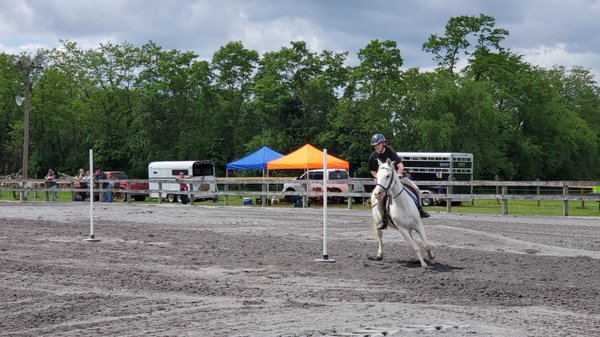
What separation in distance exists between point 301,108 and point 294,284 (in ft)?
177

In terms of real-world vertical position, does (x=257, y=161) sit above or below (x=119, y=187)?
above

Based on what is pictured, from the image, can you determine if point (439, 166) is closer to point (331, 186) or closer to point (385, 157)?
point (331, 186)

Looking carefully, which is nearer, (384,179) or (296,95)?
(384,179)

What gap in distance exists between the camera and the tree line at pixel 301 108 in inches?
2226

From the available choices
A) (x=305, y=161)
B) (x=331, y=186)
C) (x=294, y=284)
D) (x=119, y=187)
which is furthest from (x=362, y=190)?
(x=294, y=284)

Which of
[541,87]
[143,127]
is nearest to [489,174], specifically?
[541,87]

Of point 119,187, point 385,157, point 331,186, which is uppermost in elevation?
point 385,157

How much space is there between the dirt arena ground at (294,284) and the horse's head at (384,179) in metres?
1.25

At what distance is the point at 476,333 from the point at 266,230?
12.9 metres

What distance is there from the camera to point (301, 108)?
6347 cm

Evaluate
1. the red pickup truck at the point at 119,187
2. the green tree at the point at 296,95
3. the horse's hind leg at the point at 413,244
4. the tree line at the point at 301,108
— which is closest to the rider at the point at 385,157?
the horse's hind leg at the point at 413,244

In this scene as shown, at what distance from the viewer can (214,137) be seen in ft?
220

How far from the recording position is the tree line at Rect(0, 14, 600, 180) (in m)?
56.5

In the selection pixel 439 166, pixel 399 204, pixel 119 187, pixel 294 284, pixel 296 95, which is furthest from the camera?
pixel 296 95
